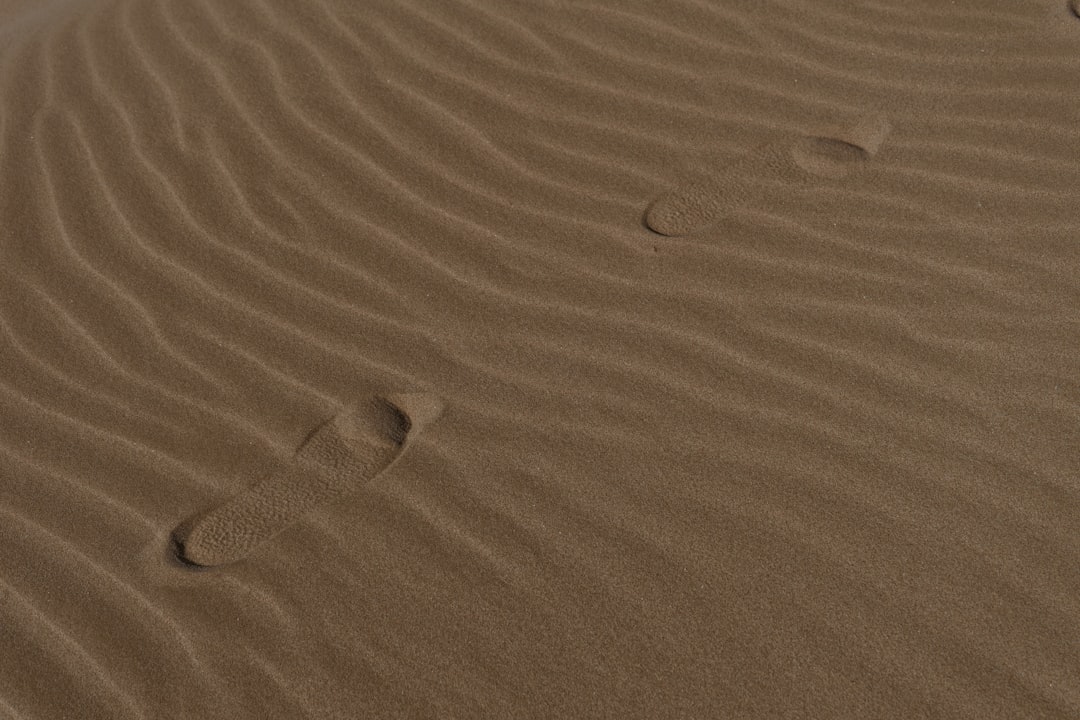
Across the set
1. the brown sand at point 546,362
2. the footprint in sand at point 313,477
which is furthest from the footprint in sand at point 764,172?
the footprint in sand at point 313,477

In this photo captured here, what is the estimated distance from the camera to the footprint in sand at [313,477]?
247cm

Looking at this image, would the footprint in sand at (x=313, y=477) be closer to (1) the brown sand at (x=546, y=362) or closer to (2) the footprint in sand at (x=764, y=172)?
(1) the brown sand at (x=546, y=362)

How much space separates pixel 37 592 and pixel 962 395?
2.07 meters

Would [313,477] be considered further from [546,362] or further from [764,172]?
[764,172]

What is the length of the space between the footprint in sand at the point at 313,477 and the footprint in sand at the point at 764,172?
88 cm

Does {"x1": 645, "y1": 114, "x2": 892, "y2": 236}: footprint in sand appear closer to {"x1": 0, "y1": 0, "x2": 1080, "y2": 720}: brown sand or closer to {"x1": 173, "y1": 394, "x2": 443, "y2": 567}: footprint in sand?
{"x1": 0, "y1": 0, "x2": 1080, "y2": 720}: brown sand

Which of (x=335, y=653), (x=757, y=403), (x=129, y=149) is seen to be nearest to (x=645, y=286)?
(x=757, y=403)

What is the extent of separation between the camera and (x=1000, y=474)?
2.38 metres

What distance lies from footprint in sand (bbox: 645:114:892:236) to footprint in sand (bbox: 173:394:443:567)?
878 millimetres

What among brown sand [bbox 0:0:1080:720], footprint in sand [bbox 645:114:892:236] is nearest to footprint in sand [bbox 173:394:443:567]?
brown sand [bbox 0:0:1080:720]

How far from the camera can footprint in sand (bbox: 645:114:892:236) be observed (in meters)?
3.07

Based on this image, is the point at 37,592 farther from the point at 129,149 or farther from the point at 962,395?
the point at 962,395

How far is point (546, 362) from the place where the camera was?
2.75m

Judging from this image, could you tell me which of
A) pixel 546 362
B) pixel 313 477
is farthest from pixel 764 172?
pixel 313 477
